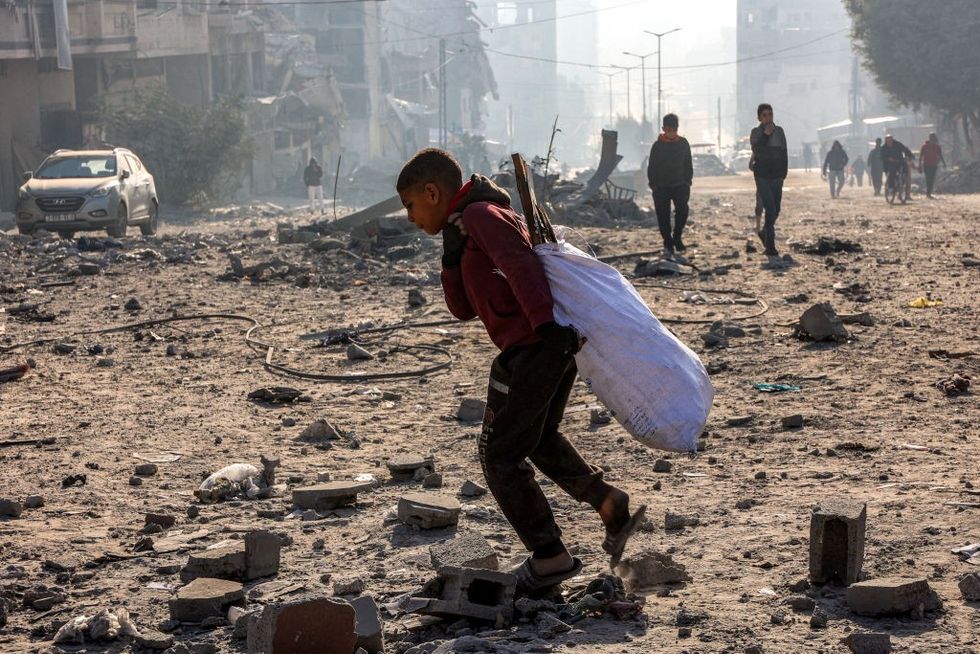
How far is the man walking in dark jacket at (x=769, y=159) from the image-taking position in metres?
13.7

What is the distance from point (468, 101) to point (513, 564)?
87.5 meters

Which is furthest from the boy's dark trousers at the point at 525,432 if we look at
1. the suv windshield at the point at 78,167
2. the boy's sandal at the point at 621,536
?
the suv windshield at the point at 78,167

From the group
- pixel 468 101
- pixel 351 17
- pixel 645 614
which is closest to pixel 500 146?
Answer: pixel 468 101

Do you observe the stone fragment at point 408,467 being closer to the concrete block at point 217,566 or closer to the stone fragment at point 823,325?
the concrete block at point 217,566

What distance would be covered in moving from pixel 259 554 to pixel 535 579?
1.08 metres

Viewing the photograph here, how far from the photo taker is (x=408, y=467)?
5910mm

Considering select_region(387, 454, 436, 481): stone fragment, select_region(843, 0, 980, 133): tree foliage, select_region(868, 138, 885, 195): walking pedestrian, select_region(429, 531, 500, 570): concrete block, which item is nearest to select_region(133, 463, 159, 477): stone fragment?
select_region(387, 454, 436, 481): stone fragment

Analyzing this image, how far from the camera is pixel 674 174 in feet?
45.6

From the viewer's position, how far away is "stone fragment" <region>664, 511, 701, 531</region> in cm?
487

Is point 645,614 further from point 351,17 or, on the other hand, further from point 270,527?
point 351,17

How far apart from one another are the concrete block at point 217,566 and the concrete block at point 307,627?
36.9 inches

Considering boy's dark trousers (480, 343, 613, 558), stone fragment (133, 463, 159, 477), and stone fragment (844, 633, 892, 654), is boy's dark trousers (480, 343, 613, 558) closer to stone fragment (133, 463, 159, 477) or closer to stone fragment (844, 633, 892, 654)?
stone fragment (844, 633, 892, 654)

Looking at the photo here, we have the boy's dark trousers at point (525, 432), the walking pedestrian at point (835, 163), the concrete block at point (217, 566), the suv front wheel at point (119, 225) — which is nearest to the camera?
the boy's dark trousers at point (525, 432)

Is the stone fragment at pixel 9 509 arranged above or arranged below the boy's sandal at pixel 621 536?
below
